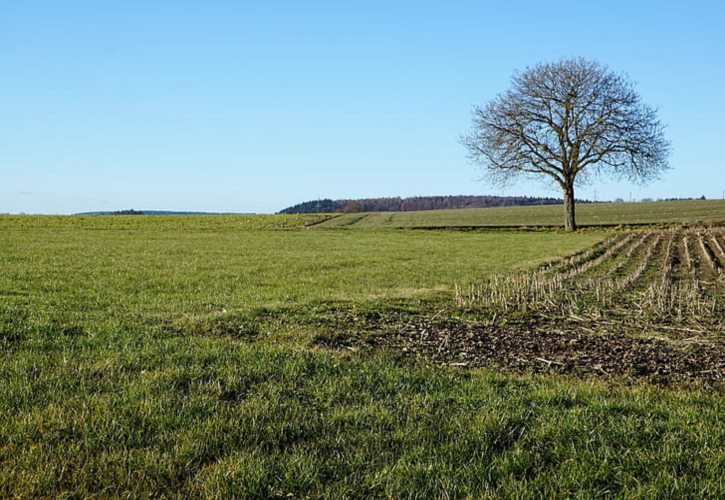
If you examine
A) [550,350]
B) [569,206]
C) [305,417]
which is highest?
[569,206]

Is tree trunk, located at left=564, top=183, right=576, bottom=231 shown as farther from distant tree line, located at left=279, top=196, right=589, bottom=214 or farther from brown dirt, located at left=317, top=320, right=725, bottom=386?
distant tree line, located at left=279, top=196, right=589, bottom=214

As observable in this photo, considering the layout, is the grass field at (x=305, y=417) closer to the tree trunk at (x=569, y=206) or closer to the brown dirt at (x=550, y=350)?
the brown dirt at (x=550, y=350)

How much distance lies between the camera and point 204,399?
5.92 metres

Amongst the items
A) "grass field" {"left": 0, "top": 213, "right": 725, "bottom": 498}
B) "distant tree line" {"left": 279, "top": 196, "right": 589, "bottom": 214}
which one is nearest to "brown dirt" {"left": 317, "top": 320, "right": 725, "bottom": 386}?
"grass field" {"left": 0, "top": 213, "right": 725, "bottom": 498}

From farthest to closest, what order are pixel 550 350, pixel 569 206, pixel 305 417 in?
pixel 569 206
pixel 550 350
pixel 305 417

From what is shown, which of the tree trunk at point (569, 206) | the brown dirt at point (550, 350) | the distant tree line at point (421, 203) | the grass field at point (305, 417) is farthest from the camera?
the distant tree line at point (421, 203)

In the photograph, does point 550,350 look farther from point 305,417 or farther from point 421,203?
point 421,203

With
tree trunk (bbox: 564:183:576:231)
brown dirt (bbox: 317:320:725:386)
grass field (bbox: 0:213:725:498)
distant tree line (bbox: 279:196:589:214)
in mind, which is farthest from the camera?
distant tree line (bbox: 279:196:589:214)

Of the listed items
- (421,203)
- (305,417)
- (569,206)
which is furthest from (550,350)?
(421,203)

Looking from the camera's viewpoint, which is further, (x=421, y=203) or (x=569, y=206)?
(x=421, y=203)

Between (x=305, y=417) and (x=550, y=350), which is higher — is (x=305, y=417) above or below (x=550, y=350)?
above

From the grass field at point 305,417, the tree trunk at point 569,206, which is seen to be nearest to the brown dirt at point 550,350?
the grass field at point 305,417

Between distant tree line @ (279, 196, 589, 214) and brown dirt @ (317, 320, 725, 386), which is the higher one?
distant tree line @ (279, 196, 589, 214)

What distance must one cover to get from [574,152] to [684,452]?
47035mm
